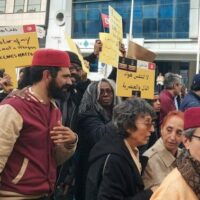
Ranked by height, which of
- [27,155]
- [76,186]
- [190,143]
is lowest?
[76,186]

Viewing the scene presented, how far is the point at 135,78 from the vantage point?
499 cm

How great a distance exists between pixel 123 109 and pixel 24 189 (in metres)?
0.80

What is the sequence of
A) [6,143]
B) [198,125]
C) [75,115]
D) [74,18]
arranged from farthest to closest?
[74,18]
[75,115]
[6,143]
[198,125]

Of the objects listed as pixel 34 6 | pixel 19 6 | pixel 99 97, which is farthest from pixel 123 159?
pixel 19 6

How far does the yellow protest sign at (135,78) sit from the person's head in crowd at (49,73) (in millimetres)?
1486

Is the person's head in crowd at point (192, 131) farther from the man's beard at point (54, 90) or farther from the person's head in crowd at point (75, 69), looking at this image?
the person's head in crowd at point (75, 69)

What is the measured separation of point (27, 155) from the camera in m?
2.96

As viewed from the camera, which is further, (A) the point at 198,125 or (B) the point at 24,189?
(B) the point at 24,189

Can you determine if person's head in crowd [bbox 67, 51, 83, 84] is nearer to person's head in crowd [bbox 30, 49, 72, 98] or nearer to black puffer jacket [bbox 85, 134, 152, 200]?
person's head in crowd [bbox 30, 49, 72, 98]

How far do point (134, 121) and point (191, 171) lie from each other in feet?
3.41

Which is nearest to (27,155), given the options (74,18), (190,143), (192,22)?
(190,143)

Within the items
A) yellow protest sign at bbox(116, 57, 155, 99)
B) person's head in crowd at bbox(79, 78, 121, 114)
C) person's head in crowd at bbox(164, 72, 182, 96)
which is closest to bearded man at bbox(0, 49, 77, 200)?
person's head in crowd at bbox(79, 78, 121, 114)

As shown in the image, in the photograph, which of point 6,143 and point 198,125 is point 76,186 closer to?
point 6,143

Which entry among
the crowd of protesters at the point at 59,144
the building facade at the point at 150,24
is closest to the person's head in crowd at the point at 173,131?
the crowd of protesters at the point at 59,144
